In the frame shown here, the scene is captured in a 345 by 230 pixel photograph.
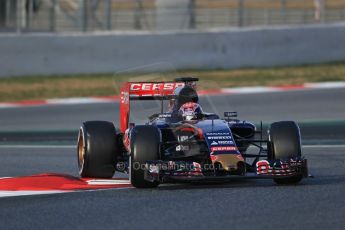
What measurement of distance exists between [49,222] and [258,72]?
13915 mm

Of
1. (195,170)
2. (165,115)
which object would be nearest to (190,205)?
(195,170)

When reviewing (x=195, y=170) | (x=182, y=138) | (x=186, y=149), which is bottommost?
(x=195, y=170)

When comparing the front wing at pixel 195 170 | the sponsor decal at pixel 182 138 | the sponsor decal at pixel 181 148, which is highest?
the sponsor decal at pixel 182 138

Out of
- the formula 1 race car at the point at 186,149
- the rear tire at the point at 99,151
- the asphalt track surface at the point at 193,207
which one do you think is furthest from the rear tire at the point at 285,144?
the rear tire at the point at 99,151

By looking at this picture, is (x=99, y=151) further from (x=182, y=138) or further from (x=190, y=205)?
(x=190, y=205)

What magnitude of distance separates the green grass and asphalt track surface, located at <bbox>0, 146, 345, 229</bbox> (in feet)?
32.5

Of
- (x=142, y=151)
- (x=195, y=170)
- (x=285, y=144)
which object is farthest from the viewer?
(x=285, y=144)

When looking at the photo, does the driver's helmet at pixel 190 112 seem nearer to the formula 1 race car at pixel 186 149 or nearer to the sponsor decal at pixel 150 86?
the formula 1 race car at pixel 186 149

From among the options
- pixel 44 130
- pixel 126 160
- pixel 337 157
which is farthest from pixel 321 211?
pixel 44 130

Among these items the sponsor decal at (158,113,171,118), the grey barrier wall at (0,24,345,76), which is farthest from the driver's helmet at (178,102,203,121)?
the grey barrier wall at (0,24,345,76)

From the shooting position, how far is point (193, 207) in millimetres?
7934

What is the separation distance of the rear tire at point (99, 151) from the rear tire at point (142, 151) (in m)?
0.74

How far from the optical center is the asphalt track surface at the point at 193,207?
23.7 feet

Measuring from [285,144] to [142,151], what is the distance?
4.25ft
